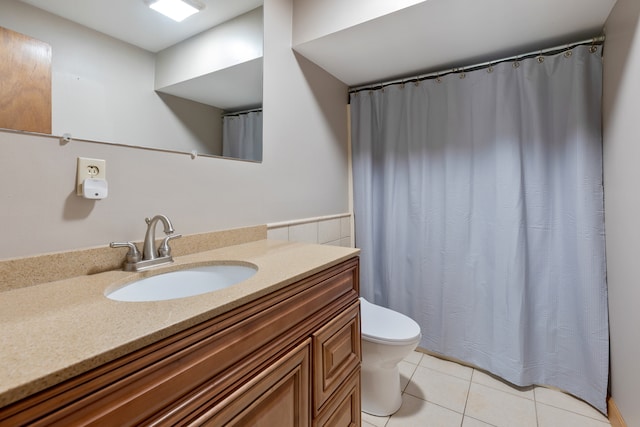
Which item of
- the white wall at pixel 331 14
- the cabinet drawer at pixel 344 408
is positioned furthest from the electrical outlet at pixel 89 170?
the white wall at pixel 331 14

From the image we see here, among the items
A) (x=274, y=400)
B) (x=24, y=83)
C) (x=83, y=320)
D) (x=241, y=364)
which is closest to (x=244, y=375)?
(x=241, y=364)

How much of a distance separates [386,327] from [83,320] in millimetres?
1310

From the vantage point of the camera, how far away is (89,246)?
34.3 inches

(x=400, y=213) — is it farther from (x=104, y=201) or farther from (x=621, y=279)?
(x=104, y=201)

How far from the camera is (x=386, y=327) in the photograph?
59.8 inches

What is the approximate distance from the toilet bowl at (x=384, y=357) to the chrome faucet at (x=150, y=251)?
0.95 m

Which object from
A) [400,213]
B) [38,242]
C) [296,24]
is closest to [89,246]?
[38,242]

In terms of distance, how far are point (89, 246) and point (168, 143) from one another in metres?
0.42

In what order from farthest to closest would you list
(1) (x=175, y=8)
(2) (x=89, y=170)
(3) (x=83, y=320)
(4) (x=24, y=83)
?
1. (1) (x=175, y=8)
2. (2) (x=89, y=170)
3. (4) (x=24, y=83)
4. (3) (x=83, y=320)

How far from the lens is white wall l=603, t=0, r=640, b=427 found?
1121 mm

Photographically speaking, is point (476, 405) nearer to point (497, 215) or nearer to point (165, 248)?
point (497, 215)

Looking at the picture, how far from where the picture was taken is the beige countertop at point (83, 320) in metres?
0.38

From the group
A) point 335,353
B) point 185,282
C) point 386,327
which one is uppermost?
point 185,282

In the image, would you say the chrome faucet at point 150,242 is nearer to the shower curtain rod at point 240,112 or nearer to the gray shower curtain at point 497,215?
the shower curtain rod at point 240,112
